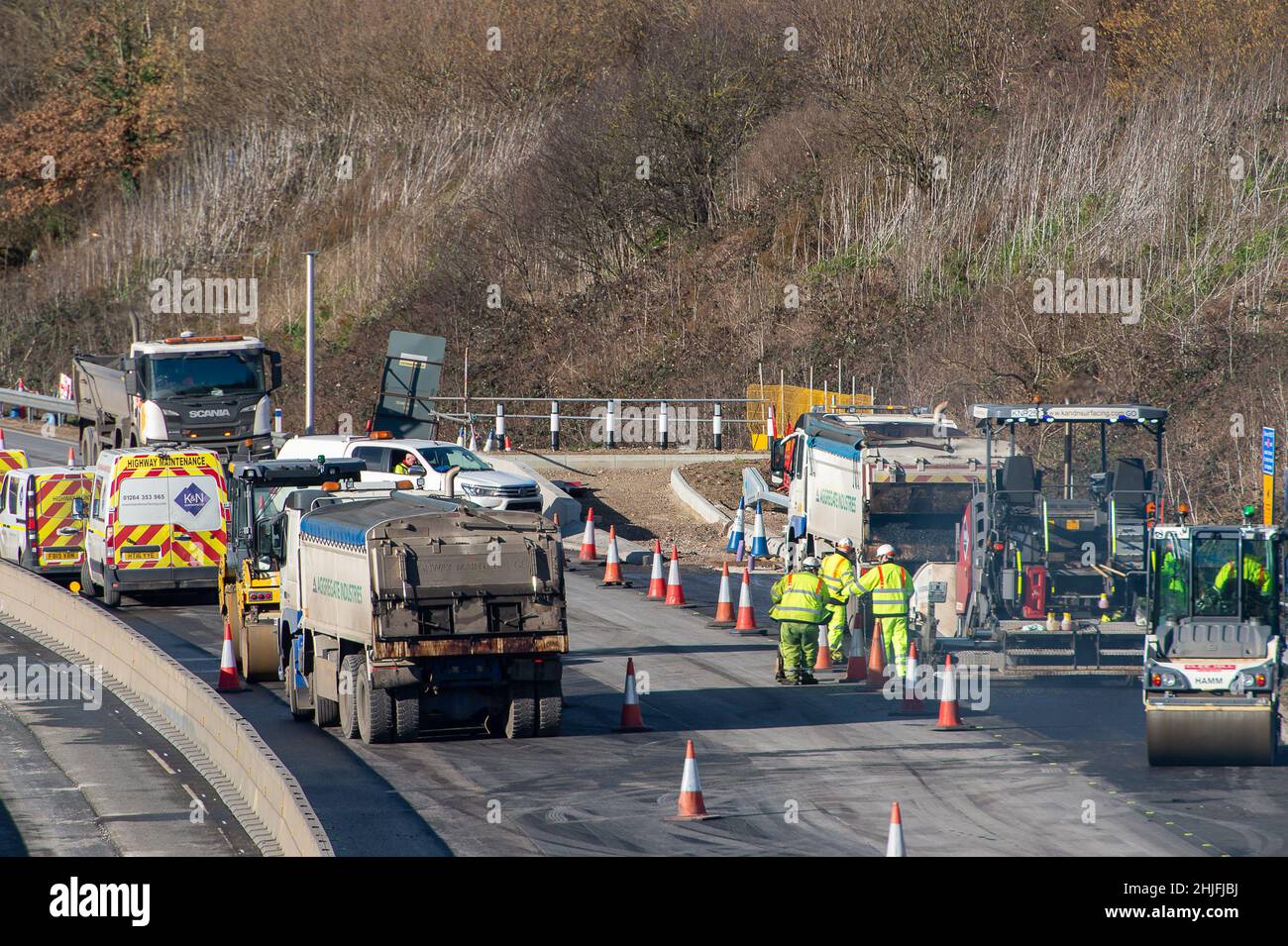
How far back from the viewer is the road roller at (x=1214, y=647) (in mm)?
15062

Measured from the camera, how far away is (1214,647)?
1526 cm

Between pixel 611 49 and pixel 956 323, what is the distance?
23938 millimetres

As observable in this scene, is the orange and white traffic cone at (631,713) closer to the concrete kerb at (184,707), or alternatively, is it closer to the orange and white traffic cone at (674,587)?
the concrete kerb at (184,707)

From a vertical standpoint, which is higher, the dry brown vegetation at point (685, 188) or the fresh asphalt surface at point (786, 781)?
the dry brown vegetation at point (685, 188)

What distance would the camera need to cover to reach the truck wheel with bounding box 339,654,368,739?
16734 mm

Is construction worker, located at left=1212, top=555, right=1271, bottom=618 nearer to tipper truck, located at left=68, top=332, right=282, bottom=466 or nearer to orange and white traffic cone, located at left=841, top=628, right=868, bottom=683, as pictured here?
orange and white traffic cone, located at left=841, top=628, right=868, bottom=683

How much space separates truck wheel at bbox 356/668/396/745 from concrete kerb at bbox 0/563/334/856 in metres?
1.27

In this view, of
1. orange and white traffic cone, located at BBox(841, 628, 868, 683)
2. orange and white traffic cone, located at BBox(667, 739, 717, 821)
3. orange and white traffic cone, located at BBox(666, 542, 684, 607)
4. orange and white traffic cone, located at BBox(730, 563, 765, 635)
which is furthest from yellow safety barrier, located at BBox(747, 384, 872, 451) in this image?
orange and white traffic cone, located at BBox(667, 739, 717, 821)

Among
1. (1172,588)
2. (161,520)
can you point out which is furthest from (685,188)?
(1172,588)

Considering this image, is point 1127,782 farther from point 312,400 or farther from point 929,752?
point 312,400

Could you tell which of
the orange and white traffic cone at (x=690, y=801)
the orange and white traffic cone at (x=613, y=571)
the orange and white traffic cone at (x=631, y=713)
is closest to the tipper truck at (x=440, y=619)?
the orange and white traffic cone at (x=631, y=713)

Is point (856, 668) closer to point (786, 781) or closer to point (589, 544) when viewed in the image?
point (786, 781)

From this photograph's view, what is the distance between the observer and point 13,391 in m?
45.4

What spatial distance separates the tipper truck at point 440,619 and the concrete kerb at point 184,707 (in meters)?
1.34
